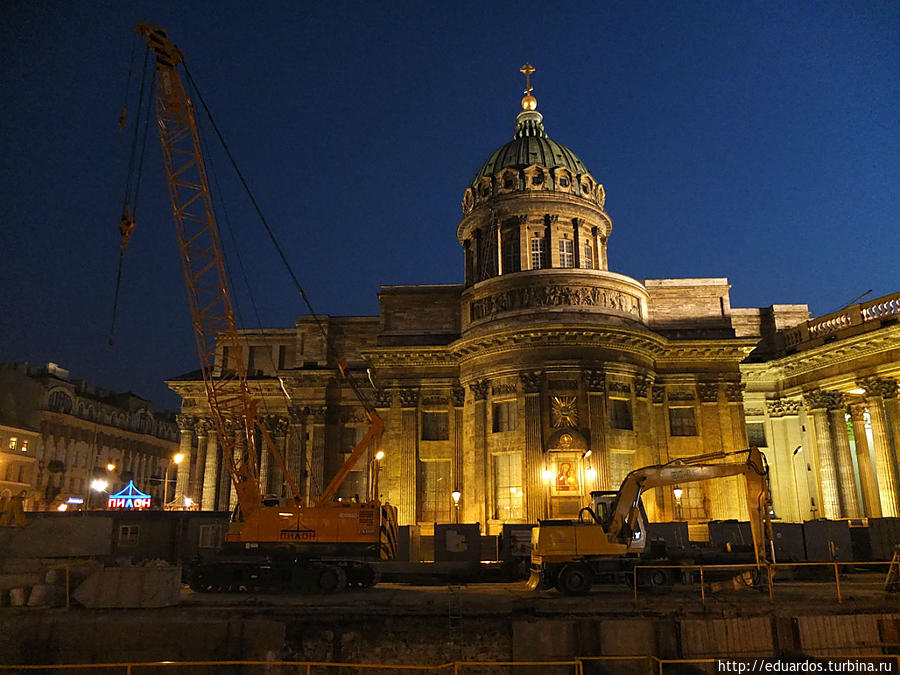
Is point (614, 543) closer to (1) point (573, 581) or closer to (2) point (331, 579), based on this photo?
(1) point (573, 581)

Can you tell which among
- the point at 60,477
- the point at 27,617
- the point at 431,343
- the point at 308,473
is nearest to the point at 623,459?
the point at 431,343

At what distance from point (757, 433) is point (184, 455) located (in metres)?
38.6

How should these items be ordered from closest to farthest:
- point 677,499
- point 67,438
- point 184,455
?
point 677,499, point 184,455, point 67,438

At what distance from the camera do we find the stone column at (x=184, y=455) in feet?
170

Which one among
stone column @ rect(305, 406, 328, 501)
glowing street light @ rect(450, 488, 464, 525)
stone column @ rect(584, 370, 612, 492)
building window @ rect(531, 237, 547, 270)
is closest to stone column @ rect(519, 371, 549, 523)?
stone column @ rect(584, 370, 612, 492)

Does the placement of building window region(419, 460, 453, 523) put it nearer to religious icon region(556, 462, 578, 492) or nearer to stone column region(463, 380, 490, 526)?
stone column region(463, 380, 490, 526)

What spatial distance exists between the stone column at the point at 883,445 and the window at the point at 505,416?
696 inches

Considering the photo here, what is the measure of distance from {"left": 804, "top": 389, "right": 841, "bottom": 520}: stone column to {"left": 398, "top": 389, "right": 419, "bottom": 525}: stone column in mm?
22271

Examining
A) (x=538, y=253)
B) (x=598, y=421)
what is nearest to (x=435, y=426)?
(x=598, y=421)

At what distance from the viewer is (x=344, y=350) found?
4844cm

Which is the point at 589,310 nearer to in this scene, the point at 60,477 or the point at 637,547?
the point at 637,547

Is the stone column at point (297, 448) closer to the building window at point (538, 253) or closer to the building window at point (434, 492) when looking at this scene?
the building window at point (434, 492)

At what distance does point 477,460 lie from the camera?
3778cm

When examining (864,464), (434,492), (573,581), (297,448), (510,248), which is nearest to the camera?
(573,581)
